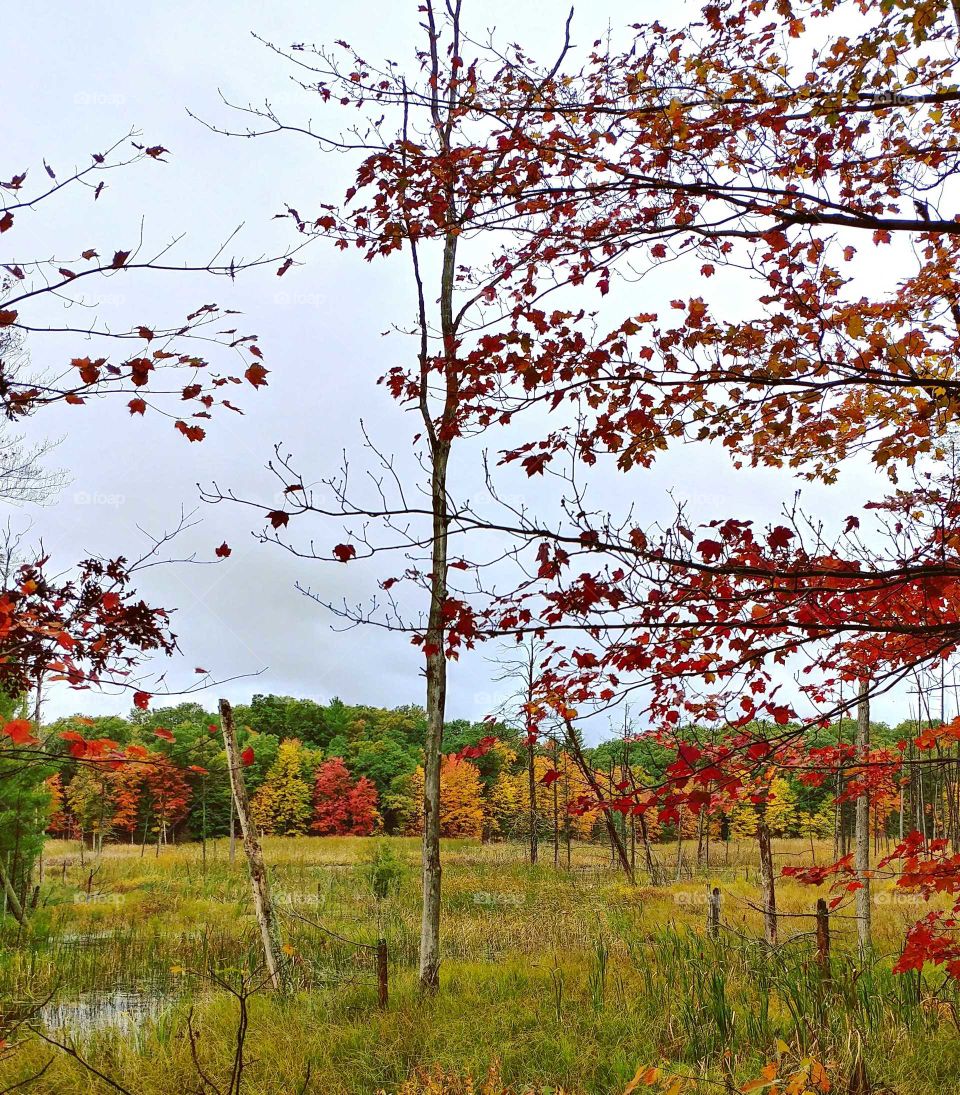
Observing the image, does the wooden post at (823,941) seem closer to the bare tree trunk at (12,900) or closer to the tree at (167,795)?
the bare tree trunk at (12,900)

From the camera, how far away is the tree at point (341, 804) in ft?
138

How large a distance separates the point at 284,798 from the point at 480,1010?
3734cm

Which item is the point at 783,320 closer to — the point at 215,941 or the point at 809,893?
the point at 215,941

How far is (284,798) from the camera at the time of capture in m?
40.9

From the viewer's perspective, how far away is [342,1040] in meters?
5.92

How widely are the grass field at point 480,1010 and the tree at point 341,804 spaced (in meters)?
30.6

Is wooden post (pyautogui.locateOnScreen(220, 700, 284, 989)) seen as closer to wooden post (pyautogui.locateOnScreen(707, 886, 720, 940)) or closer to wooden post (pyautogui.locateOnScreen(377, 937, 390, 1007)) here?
wooden post (pyautogui.locateOnScreen(377, 937, 390, 1007))

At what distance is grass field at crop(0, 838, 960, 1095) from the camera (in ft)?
17.6

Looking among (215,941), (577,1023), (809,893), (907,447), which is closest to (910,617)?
(907,447)

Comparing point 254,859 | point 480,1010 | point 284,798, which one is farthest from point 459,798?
point 480,1010

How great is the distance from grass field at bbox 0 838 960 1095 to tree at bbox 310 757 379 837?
30615 millimetres

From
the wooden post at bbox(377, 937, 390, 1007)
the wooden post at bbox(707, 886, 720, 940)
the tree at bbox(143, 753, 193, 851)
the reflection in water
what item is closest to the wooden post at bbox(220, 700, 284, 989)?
the wooden post at bbox(377, 937, 390, 1007)

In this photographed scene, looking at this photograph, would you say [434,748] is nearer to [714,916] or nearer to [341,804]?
[714,916]

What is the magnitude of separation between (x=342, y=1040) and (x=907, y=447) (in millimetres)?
6297
